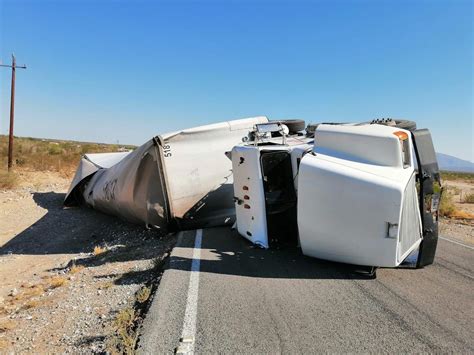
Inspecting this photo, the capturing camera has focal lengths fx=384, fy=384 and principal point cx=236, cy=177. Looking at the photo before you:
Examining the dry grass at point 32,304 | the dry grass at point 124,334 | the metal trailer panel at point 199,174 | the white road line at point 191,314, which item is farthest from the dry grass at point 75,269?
the dry grass at point 124,334

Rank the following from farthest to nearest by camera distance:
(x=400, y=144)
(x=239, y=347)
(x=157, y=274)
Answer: (x=157, y=274) < (x=400, y=144) < (x=239, y=347)

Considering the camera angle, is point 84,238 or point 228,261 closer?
point 228,261

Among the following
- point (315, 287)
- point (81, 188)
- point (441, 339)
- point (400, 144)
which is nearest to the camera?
point (441, 339)

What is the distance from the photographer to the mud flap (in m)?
5.16

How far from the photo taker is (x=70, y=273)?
6742mm

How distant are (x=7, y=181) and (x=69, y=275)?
526 inches

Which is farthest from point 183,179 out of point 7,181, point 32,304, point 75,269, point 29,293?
point 7,181

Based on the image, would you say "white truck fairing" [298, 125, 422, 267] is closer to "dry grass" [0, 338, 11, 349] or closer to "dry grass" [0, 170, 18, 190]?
"dry grass" [0, 338, 11, 349]

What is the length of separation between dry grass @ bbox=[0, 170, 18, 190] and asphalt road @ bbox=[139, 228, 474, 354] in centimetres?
1461

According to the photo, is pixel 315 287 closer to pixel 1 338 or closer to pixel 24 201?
pixel 1 338

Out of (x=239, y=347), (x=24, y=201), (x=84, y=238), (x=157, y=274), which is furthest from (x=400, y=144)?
(x=24, y=201)

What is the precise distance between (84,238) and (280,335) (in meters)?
8.25

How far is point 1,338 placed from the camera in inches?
175

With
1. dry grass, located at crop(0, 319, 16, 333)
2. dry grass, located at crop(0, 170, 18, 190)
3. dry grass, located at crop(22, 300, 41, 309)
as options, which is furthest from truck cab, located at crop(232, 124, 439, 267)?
dry grass, located at crop(0, 170, 18, 190)
